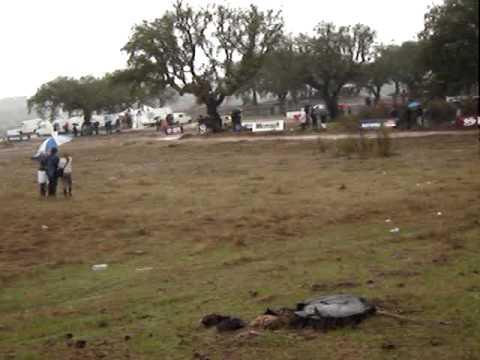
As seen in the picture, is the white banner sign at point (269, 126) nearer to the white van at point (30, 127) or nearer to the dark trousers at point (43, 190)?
the dark trousers at point (43, 190)

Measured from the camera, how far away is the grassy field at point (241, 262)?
6.31 meters

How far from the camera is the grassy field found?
20.7ft

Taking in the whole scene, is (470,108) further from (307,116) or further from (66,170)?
(66,170)

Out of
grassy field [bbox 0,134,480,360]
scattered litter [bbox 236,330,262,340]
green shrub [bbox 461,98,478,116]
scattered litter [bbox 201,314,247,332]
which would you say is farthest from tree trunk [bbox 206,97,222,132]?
scattered litter [bbox 236,330,262,340]

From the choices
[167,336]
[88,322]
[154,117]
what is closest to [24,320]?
[88,322]

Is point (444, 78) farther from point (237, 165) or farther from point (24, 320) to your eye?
point (24, 320)

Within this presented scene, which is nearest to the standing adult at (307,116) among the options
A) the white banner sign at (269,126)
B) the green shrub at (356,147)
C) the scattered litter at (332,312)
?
the white banner sign at (269,126)

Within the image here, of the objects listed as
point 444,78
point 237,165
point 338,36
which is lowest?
point 237,165

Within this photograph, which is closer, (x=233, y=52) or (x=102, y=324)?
(x=102, y=324)

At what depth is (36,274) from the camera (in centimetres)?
1040

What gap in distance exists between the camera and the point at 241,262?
10164 millimetres

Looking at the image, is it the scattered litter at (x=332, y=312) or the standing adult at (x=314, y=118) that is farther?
the standing adult at (x=314, y=118)

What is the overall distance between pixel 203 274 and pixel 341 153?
776 inches

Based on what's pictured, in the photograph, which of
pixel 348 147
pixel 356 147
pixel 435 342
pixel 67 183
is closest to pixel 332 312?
pixel 435 342
